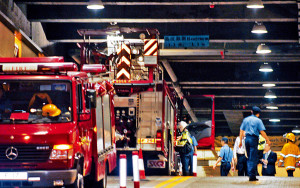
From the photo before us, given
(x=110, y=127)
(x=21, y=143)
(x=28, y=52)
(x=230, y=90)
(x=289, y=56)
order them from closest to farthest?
(x=21, y=143)
(x=110, y=127)
(x=28, y=52)
(x=289, y=56)
(x=230, y=90)

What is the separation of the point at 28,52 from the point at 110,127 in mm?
8936

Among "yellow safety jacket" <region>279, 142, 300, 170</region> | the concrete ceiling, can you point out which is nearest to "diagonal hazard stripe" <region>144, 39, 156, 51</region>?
the concrete ceiling

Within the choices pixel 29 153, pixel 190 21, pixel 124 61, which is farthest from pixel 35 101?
pixel 190 21

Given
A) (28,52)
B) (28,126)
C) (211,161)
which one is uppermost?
(28,52)

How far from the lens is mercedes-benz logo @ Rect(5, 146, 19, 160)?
11.9 meters

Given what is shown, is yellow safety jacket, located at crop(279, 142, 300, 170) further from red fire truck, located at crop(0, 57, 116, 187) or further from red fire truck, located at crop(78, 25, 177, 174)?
red fire truck, located at crop(0, 57, 116, 187)

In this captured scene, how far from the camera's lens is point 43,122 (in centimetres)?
1221

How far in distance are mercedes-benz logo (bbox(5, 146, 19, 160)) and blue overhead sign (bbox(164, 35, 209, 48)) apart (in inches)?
634

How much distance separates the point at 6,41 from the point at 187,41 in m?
8.47

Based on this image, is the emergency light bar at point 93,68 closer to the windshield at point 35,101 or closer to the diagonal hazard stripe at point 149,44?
the windshield at point 35,101

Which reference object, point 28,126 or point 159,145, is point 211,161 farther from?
point 28,126

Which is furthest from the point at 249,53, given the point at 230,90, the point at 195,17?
the point at 230,90

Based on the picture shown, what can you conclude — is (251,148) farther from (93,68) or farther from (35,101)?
(35,101)

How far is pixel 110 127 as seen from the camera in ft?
56.1
